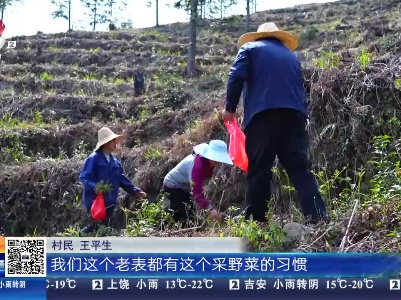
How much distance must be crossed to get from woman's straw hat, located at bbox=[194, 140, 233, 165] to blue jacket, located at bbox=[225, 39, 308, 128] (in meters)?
0.59

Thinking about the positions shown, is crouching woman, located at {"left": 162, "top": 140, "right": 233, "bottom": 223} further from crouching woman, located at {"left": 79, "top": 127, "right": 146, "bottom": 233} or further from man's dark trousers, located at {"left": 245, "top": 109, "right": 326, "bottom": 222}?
man's dark trousers, located at {"left": 245, "top": 109, "right": 326, "bottom": 222}

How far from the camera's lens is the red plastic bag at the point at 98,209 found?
222 inches

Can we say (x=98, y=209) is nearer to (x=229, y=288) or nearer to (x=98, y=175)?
(x=98, y=175)

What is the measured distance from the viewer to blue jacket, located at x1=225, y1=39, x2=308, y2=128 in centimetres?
430

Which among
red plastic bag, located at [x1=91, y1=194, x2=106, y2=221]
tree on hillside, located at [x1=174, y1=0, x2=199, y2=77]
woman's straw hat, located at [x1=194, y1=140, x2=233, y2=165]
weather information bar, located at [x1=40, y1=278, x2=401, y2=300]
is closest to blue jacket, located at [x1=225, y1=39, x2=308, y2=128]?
woman's straw hat, located at [x1=194, y1=140, x2=233, y2=165]

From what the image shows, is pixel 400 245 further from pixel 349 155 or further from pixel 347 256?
pixel 349 155

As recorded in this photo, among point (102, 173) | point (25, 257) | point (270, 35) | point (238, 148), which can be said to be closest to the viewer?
point (25, 257)

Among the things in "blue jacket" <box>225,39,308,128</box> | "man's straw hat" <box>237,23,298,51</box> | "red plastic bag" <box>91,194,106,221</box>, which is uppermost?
"man's straw hat" <box>237,23,298,51</box>

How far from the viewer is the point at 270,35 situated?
15.1ft

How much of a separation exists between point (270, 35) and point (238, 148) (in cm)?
90

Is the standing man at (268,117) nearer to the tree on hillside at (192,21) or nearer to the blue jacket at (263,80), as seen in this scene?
the blue jacket at (263,80)

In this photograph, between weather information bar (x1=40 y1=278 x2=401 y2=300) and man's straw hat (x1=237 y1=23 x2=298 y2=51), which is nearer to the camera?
weather information bar (x1=40 y1=278 x2=401 y2=300)
